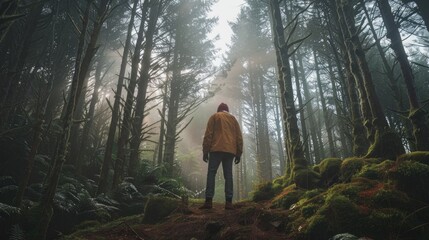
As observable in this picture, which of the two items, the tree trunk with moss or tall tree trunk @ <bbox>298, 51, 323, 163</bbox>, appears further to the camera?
tall tree trunk @ <bbox>298, 51, 323, 163</bbox>

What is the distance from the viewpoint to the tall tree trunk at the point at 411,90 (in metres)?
5.26

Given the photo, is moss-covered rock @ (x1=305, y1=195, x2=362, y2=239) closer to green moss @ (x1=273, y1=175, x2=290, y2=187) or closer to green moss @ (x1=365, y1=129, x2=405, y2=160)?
green moss @ (x1=365, y1=129, x2=405, y2=160)

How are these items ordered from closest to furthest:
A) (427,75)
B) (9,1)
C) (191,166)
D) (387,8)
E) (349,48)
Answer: (9,1), (387,8), (349,48), (191,166), (427,75)

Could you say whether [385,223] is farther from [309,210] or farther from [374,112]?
[374,112]

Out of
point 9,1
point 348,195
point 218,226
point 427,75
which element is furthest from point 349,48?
point 427,75

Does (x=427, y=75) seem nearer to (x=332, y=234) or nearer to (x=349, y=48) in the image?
(x=349, y=48)

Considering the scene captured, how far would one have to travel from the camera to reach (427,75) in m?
22.4

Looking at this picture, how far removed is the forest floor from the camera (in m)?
3.45

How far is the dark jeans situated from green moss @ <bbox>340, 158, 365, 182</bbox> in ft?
6.78

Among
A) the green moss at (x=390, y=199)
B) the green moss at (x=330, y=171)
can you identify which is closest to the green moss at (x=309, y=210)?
the green moss at (x=390, y=199)

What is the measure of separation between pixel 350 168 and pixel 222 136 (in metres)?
2.41

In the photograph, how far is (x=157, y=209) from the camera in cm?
516

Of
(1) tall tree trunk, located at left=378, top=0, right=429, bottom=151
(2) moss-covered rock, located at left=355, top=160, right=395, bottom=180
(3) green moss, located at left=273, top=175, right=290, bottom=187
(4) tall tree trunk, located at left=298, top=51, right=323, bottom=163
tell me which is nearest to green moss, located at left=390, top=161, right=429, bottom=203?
(2) moss-covered rock, located at left=355, top=160, right=395, bottom=180

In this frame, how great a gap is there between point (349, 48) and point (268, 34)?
17668 millimetres
